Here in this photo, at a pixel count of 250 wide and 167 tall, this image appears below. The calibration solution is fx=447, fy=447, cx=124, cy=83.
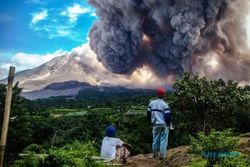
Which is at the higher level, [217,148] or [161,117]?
[161,117]

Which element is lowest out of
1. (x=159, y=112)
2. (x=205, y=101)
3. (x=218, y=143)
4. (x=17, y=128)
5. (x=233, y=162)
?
(x=233, y=162)

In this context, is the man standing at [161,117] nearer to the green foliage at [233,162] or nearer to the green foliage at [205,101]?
the green foliage at [233,162]

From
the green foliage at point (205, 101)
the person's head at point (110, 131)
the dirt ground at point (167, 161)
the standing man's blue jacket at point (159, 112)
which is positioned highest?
the green foliage at point (205, 101)

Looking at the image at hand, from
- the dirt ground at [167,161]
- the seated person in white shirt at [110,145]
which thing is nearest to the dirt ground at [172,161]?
the dirt ground at [167,161]

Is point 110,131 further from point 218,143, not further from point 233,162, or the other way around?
point 233,162

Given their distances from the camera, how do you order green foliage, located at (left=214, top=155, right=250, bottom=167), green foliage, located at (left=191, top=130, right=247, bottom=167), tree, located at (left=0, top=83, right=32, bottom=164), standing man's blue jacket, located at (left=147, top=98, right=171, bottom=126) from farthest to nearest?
1. tree, located at (left=0, top=83, right=32, bottom=164)
2. standing man's blue jacket, located at (left=147, top=98, right=171, bottom=126)
3. green foliage, located at (left=191, top=130, right=247, bottom=167)
4. green foliage, located at (left=214, top=155, right=250, bottom=167)

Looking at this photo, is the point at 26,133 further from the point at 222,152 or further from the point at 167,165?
the point at 222,152

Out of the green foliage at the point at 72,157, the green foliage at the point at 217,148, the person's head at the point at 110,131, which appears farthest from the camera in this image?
the person's head at the point at 110,131

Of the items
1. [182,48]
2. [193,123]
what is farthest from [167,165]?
[182,48]

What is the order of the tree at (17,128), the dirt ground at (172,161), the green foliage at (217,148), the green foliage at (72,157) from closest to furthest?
the green foliage at (217,148)
the green foliage at (72,157)
the dirt ground at (172,161)
the tree at (17,128)

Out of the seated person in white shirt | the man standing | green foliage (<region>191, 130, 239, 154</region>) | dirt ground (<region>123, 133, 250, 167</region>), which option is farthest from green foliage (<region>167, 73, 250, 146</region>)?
green foliage (<region>191, 130, 239, 154</region>)

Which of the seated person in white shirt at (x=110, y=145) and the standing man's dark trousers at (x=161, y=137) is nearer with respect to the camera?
the seated person in white shirt at (x=110, y=145)

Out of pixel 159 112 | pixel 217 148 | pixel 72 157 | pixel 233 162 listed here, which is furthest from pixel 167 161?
pixel 233 162

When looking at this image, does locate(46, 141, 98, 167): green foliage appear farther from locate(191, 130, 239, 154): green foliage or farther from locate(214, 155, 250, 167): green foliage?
locate(214, 155, 250, 167): green foliage
